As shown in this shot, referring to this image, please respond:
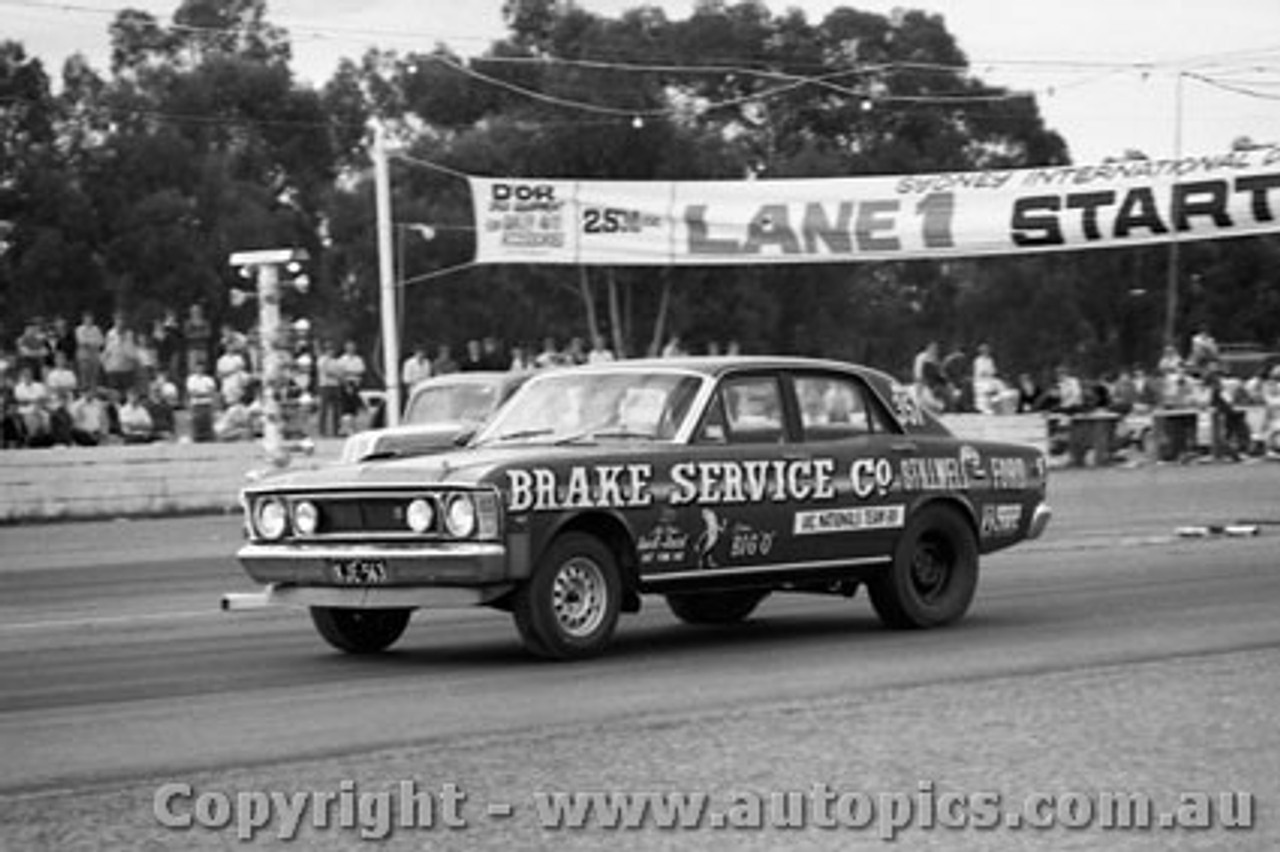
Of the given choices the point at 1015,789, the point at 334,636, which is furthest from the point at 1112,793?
the point at 334,636

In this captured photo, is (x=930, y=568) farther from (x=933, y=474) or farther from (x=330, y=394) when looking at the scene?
(x=330, y=394)

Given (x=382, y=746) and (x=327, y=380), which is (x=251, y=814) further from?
(x=327, y=380)

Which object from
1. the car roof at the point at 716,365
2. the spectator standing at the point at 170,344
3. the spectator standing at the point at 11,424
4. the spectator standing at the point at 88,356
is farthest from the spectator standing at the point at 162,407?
the car roof at the point at 716,365

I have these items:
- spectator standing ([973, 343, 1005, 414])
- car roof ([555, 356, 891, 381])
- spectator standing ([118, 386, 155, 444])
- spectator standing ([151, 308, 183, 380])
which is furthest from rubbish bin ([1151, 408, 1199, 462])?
car roof ([555, 356, 891, 381])

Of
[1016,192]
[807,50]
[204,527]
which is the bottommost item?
[204,527]

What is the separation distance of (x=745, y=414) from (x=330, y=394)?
66.2ft

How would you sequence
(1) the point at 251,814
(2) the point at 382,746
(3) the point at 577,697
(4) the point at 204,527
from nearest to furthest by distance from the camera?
(1) the point at 251,814, (2) the point at 382,746, (3) the point at 577,697, (4) the point at 204,527

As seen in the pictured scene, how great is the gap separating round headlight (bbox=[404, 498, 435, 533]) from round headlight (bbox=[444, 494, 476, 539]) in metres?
0.10

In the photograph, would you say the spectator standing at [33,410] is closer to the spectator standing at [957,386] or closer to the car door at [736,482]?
the spectator standing at [957,386]

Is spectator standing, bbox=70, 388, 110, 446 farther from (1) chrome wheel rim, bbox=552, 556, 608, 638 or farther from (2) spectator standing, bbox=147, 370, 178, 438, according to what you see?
(1) chrome wheel rim, bbox=552, 556, 608, 638

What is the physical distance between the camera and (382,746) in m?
9.11

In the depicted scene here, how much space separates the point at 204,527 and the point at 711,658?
14428 mm

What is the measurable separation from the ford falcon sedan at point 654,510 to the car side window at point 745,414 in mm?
11

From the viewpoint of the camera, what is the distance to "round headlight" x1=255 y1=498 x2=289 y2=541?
40.0 feet
